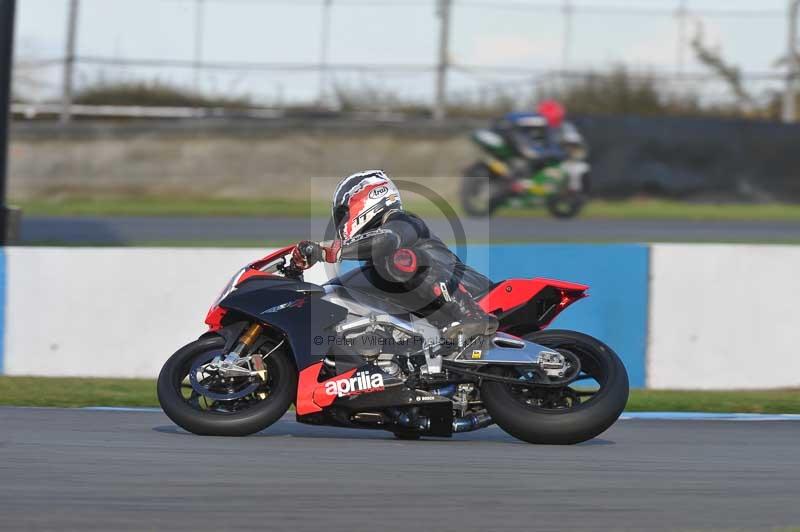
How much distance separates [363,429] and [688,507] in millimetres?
2399

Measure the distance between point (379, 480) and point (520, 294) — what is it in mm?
1585

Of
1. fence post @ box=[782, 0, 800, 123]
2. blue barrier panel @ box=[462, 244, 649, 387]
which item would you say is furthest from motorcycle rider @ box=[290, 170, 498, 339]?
fence post @ box=[782, 0, 800, 123]

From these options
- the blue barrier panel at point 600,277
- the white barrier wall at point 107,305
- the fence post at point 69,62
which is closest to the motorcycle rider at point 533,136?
the fence post at point 69,62

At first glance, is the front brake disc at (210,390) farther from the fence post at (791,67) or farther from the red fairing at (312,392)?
the fence post at (791,67)

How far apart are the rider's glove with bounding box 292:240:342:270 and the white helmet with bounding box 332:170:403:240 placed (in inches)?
7.0

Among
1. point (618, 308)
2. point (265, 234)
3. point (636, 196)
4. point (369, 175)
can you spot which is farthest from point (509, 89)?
point (369, 175)

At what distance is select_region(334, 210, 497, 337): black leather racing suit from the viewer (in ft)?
21.6

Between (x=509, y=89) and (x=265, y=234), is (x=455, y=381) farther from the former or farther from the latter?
(x=509, y=89)

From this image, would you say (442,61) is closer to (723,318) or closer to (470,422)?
(723,318)

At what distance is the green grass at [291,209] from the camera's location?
63.6 feet

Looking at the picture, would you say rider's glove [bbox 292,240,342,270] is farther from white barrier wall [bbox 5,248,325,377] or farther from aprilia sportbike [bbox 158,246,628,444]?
white barrier wall [bbox 5,248,325,377]

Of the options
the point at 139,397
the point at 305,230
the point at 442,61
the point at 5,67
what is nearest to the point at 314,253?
the point at 139,397

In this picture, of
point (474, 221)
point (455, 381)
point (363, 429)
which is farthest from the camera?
point (474, 221)

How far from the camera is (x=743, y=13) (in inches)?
880
